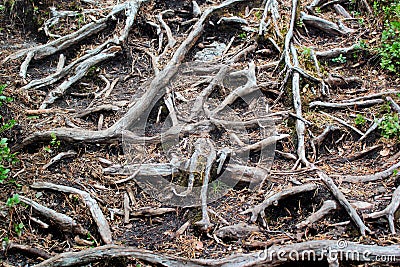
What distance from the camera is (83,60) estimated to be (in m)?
7.89

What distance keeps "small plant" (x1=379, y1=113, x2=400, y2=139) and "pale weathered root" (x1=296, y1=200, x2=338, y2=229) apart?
151 cm

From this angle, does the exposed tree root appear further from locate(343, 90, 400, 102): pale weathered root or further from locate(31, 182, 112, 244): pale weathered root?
locate(343, 90, 400, 102): pale weathered root

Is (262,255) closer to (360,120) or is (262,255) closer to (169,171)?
(169,171)

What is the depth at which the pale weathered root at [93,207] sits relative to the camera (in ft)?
16.8

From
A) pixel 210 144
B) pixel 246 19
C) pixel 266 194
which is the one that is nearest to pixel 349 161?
pixel 266 194

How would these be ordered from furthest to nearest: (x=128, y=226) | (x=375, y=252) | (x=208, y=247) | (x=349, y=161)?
(x=349, y=161), (x=128, y=226), (x=208, y=247), (x=375, y=252)

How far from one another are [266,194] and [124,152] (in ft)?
6.38

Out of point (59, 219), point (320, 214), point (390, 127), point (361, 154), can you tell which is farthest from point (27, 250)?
point (390, 127)

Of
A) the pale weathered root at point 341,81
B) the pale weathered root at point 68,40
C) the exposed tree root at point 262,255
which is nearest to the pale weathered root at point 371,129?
the pale weathered root at point 341,81

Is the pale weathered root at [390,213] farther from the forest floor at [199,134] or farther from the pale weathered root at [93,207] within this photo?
the pale weathered root at [93,207]

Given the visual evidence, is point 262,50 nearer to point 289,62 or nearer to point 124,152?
point 289,62

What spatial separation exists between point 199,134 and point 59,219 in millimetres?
2185

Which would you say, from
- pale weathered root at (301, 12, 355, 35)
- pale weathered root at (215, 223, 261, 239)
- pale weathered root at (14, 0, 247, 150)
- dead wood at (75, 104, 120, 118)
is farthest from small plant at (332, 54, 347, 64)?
pale weathered root at (215, 223, 261, 239)

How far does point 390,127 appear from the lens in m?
6.11
